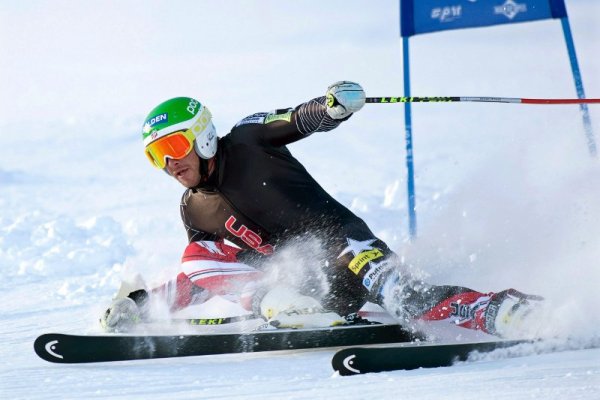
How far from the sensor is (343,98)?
418 cm

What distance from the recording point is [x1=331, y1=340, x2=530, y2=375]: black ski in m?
3.53

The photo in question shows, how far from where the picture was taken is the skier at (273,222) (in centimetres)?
419

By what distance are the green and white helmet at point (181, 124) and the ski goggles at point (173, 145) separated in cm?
2

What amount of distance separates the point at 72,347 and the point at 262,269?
45.8 inches

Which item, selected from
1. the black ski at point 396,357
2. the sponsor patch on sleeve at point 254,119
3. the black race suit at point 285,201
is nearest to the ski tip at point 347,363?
the black ski at point 396,357

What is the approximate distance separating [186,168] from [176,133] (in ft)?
0.65

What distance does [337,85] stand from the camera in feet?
13.8

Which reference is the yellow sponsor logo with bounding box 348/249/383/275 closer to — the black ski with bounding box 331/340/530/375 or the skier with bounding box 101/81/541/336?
the skier with bounding box 101/81/541/336

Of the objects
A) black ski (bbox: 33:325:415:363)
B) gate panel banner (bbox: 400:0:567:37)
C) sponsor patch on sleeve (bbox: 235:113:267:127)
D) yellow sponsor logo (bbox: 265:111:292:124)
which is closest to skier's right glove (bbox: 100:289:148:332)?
black ski (bbox: 33:325:415:363)

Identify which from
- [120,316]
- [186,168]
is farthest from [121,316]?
[186,168]

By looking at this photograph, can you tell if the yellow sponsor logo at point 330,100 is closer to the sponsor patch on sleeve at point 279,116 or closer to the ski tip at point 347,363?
the sponsor patch on sleeve at point 279,116

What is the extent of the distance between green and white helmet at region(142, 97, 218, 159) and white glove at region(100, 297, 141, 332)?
0.91 metres

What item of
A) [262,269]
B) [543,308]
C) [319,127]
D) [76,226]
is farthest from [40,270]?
[543,308]

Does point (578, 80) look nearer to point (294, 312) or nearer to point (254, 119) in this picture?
point (254, 119)
